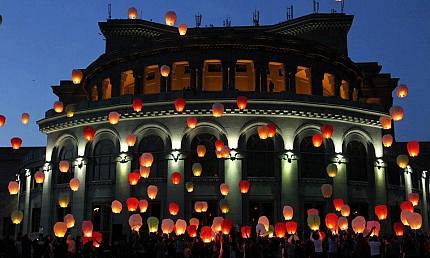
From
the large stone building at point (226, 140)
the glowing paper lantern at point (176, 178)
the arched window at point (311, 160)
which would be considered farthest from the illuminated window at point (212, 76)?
the glowing paper lantern at point (176, 178)

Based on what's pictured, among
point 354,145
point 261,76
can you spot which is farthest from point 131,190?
point 354,145

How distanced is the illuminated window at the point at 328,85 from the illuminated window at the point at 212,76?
26.0 feet

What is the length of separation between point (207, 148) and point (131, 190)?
516 centimetres

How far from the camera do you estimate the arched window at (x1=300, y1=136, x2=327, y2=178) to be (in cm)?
3462

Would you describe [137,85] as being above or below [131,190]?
above

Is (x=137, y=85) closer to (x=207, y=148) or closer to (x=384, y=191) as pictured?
(x=207, y=148)

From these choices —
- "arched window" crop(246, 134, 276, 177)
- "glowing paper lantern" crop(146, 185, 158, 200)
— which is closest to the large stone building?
"arched window" crop(246, 134, 276, 177)

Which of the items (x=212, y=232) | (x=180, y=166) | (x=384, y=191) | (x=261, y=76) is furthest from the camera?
(x=261, y=76)

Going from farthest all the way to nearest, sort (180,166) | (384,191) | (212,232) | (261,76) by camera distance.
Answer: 1. (261,76)
2. (384,191)
3. (180,166)
4. (212,232)

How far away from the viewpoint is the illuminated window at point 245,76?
39.2 metres

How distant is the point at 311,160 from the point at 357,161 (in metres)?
3.28

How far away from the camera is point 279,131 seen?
34281 mm

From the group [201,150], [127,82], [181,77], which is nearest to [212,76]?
[181,77]

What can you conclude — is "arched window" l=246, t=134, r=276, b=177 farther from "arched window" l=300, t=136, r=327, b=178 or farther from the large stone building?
"arched window" l=300, t=136, r=327, b=178
